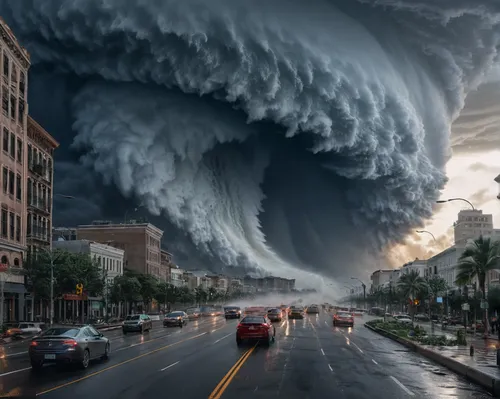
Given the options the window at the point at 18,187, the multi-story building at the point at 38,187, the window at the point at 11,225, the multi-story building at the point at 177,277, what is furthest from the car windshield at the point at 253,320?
the multi-story building at the point at 177,277

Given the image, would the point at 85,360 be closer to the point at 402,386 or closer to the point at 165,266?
the point at 402,386

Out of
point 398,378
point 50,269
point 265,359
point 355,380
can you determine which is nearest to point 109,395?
point 355,380

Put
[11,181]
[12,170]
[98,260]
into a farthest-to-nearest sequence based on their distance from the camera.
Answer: [98,260] < [11,181] < [12,170]

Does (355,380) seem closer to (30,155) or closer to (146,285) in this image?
(30,155)

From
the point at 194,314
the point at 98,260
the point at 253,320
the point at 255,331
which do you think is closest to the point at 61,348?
the point at 255,331

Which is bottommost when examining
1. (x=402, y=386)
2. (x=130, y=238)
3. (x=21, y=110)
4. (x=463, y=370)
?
(x=463, y=370)

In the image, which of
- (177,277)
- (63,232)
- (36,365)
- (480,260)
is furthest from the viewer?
(177,277)

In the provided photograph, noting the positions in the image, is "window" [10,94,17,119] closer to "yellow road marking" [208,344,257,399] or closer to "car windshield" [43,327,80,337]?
"car windshield" [43,327,80,337]
